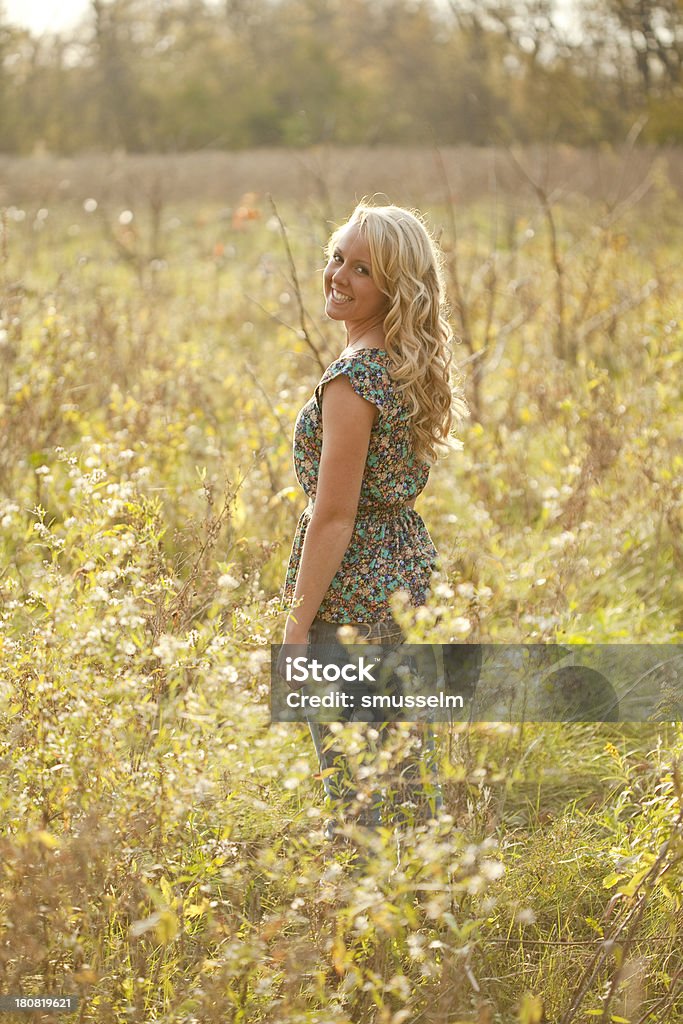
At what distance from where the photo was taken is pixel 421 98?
3756 cm

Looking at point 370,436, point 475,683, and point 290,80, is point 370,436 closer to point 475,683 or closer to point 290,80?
point 475,683

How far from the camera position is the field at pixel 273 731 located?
215 cm

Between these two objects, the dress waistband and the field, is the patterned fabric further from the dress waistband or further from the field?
the field

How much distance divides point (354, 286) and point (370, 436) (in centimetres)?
41

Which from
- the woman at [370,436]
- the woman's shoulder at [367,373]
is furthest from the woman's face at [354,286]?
the woman's shoulder at [367,373]

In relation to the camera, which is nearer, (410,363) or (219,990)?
(219,990)

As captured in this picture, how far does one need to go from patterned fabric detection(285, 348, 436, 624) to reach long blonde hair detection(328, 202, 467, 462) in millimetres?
50

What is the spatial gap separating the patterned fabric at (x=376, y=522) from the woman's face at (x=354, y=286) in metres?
0.15

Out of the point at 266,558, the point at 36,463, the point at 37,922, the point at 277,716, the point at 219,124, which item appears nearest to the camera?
the point at 37,922

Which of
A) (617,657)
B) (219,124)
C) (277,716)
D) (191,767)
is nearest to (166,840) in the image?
(191,767)

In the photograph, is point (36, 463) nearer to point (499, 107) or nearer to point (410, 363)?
point (410, 363)

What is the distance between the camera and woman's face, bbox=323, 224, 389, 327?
2.72 meters

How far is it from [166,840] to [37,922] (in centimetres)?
38

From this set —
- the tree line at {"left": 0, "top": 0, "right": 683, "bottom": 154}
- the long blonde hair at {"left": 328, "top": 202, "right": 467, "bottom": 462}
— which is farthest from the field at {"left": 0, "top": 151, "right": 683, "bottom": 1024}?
the tree line at {"left": 0, "top": 0, "right": 683, "bottom": 154}
